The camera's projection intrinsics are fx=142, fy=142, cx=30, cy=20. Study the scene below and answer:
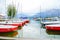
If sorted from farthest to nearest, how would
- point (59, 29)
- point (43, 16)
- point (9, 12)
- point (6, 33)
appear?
1. point (9, 12)
2. point (43, 16)
3. point (59, 29)
4. point (6, 33)

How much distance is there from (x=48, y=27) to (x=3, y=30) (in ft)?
13.5

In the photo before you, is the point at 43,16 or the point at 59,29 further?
the point at 43,16

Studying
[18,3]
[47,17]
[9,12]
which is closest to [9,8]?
[9,12]

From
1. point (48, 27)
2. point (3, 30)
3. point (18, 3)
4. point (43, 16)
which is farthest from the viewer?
point (43, 16)

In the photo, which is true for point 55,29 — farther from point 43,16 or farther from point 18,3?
point 43,16

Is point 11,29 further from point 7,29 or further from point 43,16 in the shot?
point 43,16

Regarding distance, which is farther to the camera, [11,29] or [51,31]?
[51,31]

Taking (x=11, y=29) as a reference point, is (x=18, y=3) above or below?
above

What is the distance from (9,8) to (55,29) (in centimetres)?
2810

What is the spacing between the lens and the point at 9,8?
38.0m


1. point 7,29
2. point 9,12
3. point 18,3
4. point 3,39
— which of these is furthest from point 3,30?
point 9,12

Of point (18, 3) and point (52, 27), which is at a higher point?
point (18, 3)

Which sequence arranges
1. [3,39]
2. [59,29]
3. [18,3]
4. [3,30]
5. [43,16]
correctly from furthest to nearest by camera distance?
[43,16] < [18,3] < [59,29] < [3,30] < [3,39]

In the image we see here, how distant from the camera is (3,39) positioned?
6.47 m
